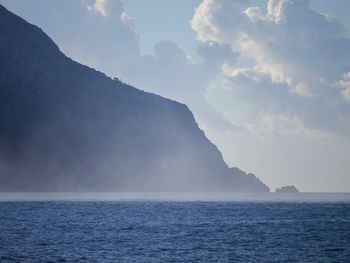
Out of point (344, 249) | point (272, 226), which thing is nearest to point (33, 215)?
point (272, 226)

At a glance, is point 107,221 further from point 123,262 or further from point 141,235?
point 123,262

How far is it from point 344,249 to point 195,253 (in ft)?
59.0

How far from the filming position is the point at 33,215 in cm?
11512

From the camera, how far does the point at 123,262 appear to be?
54438 mm

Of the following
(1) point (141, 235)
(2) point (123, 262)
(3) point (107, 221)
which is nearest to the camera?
(2) point (123, 262)

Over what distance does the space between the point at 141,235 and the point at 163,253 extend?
1871cm

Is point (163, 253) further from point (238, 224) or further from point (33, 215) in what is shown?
point (33, 215)

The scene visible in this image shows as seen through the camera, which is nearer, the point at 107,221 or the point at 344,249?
the point at 344,249

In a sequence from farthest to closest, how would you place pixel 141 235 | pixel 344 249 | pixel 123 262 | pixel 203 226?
pixel 203 226 < pixel 141 235 < pixel 344 249 < pixel 123 262

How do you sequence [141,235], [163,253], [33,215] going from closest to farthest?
[163,253]
[141,235]
[33,215]

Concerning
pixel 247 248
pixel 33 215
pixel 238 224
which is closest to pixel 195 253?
pixel 247 248

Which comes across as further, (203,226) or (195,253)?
(203,226)

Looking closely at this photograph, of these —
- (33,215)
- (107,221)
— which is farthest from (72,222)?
(33,215)

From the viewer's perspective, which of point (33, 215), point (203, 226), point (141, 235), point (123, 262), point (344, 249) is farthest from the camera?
point (33, 215)
